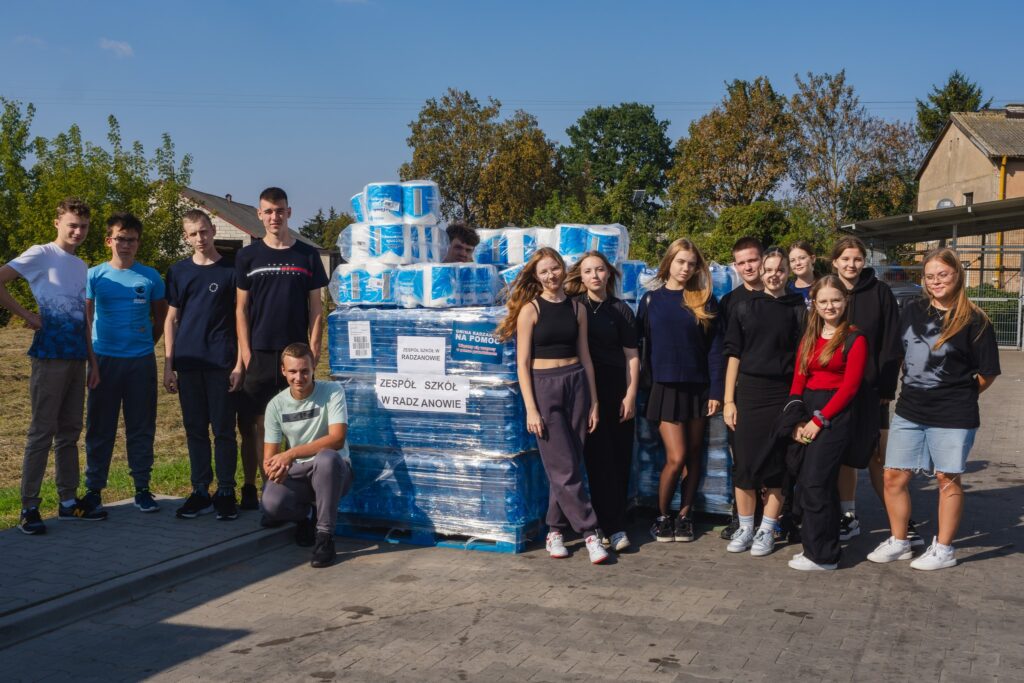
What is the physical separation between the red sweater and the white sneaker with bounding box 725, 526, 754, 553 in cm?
92

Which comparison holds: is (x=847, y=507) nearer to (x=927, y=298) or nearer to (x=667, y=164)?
(x=927, y=298)

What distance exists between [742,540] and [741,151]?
37444 mm

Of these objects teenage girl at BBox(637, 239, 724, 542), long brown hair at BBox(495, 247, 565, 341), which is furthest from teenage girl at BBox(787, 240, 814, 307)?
long brown hair at BBox(495, 247, 565, 341)

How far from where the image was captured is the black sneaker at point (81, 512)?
6.75 m

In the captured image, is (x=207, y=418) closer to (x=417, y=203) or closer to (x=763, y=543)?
(x=417, y=203)

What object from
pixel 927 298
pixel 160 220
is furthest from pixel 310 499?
pixel 160 220

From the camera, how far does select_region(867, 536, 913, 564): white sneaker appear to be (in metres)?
6.08

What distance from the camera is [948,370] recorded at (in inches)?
227

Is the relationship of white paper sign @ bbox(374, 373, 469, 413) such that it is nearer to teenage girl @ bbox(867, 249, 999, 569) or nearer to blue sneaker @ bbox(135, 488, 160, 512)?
blue sneaker @ bbox(135, 488, 160, 512)

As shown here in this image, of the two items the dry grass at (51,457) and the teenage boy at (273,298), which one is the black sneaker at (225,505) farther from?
the dry grass at (51,457)

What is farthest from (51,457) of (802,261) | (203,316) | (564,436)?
(802,261)

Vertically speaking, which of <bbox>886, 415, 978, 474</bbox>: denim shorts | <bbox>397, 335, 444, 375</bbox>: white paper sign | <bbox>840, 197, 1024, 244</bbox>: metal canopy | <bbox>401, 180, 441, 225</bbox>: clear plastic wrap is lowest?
<bbox>886, 415, 978, 474</bbox>: denim shorts

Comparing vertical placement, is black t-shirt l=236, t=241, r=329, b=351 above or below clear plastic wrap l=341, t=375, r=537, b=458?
above

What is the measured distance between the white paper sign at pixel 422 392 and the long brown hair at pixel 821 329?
2114 mm
